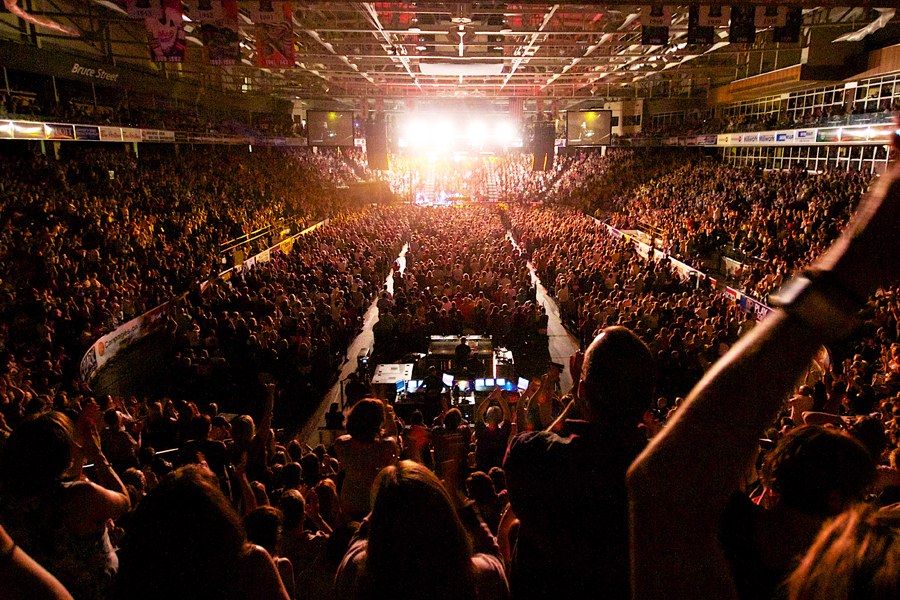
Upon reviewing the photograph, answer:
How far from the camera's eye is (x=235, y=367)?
9.13 meters

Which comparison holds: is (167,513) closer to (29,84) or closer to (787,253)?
(787,253)

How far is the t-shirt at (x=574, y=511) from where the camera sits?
54.9 inches

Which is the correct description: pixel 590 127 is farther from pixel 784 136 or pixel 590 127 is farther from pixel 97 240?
pixel 97 240

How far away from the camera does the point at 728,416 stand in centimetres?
84

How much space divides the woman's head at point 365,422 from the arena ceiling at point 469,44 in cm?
820

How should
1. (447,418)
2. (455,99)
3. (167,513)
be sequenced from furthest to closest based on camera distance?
1. (455,99)
2. (447,418)
3. (167,513)

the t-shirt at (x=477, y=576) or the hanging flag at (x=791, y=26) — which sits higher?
the hanging flag at (x=791, y=26)

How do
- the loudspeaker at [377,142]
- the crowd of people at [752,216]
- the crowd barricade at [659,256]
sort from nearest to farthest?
the crowd of people at [752,216] < the crowd barricade at [659,256] < the loudspeaker at [377,142]

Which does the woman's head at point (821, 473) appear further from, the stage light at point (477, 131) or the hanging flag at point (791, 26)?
the stage light at point (477, 131)

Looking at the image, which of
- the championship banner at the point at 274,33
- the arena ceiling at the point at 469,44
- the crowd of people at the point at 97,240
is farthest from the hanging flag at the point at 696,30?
the crowd of people at the point at 97,240

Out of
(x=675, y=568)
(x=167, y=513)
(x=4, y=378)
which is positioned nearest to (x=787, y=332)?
(x=675, y=568)

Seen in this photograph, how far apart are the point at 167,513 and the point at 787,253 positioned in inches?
636

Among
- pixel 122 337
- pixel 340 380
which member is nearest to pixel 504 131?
pixel 340 380

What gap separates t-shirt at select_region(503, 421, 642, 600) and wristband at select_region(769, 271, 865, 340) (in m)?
0.72
